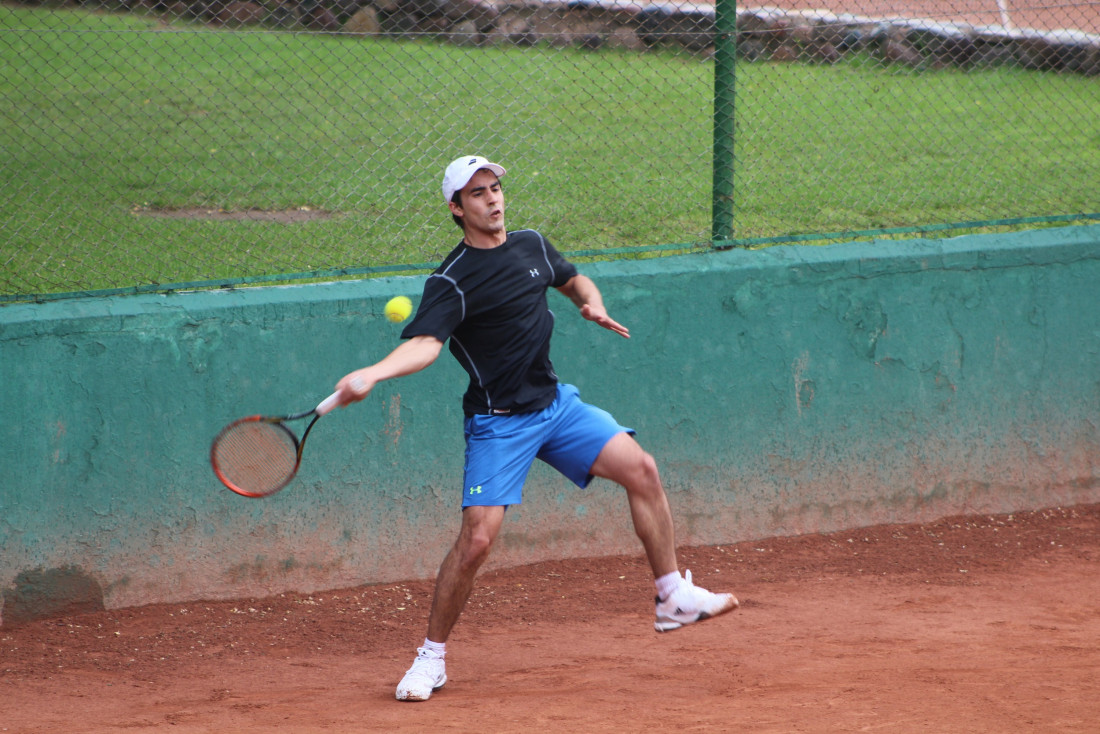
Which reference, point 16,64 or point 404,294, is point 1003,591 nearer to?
point 404,294

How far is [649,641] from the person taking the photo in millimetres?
5109

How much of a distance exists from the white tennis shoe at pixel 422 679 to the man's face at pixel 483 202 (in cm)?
167

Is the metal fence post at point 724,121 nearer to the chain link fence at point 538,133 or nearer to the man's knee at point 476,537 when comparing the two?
the chain link fence at point 538,133

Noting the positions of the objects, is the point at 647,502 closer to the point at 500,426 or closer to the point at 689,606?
the point at 689,606

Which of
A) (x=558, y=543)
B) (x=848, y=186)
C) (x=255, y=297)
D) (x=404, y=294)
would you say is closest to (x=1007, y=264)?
(x=848, y=186)

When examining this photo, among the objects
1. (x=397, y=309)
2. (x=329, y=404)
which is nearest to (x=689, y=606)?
(x=329, y=404)

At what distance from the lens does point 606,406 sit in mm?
5973

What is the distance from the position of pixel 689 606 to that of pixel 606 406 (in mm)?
1803

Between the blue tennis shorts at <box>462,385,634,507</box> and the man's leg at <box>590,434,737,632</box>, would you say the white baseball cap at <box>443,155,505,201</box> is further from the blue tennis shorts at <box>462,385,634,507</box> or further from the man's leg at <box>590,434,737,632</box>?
the man's leg at <box>590,434,737,632</box>

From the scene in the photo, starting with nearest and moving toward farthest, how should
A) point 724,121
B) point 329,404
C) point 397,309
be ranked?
point 329,404 → point 397,309 → point 724,121

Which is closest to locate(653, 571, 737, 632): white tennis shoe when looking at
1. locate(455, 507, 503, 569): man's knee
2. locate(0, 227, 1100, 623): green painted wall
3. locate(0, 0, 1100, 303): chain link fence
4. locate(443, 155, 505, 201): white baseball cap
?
locate(455, 507, 503, 569): man's knee

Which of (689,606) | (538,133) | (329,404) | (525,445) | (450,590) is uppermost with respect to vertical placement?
(538,133)

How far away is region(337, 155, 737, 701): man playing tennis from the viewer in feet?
14.2

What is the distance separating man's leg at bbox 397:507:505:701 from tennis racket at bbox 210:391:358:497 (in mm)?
699
